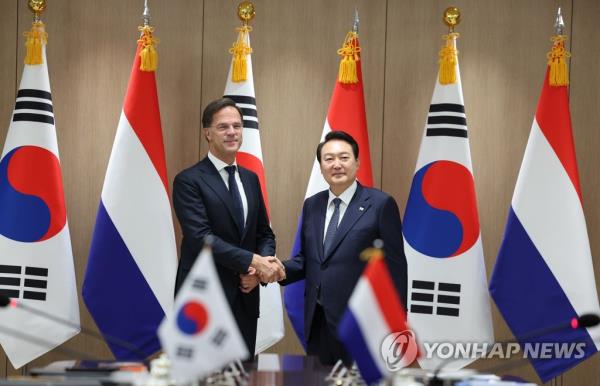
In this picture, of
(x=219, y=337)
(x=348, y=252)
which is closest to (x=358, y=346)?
(x=219, y=337)

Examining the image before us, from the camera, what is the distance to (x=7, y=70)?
4.93 m

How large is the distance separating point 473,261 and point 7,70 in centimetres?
299

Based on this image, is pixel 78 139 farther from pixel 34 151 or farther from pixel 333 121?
pixel 333 121

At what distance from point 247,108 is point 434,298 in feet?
4.86

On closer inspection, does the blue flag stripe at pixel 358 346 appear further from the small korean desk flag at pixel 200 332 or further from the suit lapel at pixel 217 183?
the suit lapel at pixel 217 183

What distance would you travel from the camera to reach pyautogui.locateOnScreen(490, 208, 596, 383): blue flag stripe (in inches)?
172

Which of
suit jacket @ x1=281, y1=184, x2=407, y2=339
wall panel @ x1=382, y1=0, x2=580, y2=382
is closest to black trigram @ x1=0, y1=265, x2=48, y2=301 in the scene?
suit jacket @ x1=281, y1=184, x2=407, y2=339

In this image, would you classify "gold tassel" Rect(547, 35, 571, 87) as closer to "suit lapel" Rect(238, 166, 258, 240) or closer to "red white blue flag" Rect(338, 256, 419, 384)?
"suit lapel" Rect(238, 166, 258, 240)

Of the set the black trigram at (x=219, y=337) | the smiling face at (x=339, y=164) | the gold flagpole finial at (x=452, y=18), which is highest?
the gold flagpole finial at (x=452, y=18)

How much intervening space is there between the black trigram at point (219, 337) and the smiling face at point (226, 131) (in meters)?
1.70

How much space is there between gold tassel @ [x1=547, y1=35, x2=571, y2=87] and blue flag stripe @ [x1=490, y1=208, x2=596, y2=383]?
2.49ft

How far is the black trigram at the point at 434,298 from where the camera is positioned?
443cm

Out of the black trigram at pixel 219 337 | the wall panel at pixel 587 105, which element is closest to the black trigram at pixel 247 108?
the wall panel at pixel 587 105

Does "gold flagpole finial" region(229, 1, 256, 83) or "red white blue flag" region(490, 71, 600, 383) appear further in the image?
"gold flagpole finial" region(229, 1, 256, 83)
